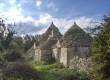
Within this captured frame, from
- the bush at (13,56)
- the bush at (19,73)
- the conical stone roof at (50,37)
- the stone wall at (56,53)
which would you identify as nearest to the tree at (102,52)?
the bush at (19,73)

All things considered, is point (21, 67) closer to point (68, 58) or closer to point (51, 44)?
point (68, 58)

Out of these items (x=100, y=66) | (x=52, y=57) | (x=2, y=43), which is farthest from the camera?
(x=52, y=57)

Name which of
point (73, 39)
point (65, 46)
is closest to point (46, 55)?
point (65, 46)

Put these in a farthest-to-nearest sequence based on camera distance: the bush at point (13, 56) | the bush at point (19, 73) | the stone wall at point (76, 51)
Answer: the stone wall at point (76, 51) < the bush at point (13, 56) < the bush at point (19, 73)

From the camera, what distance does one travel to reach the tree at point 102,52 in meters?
20.8

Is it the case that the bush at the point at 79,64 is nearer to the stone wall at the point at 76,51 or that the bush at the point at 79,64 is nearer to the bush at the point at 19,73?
the stone wall at the point at 76,51

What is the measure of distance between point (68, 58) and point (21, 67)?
86.4 ft

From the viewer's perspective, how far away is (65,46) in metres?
52.0

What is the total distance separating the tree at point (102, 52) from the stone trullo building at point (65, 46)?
68.8ft

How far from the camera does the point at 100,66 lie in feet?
68.3

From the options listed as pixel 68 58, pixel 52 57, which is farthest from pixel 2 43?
pixel 52 57

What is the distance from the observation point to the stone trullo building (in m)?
50.4

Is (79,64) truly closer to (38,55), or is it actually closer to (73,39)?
(73,39)

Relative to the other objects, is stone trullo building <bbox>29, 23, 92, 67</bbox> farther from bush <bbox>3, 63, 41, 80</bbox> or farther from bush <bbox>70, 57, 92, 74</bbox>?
bush <bbox>3, 63, 41, 80</bbox>
